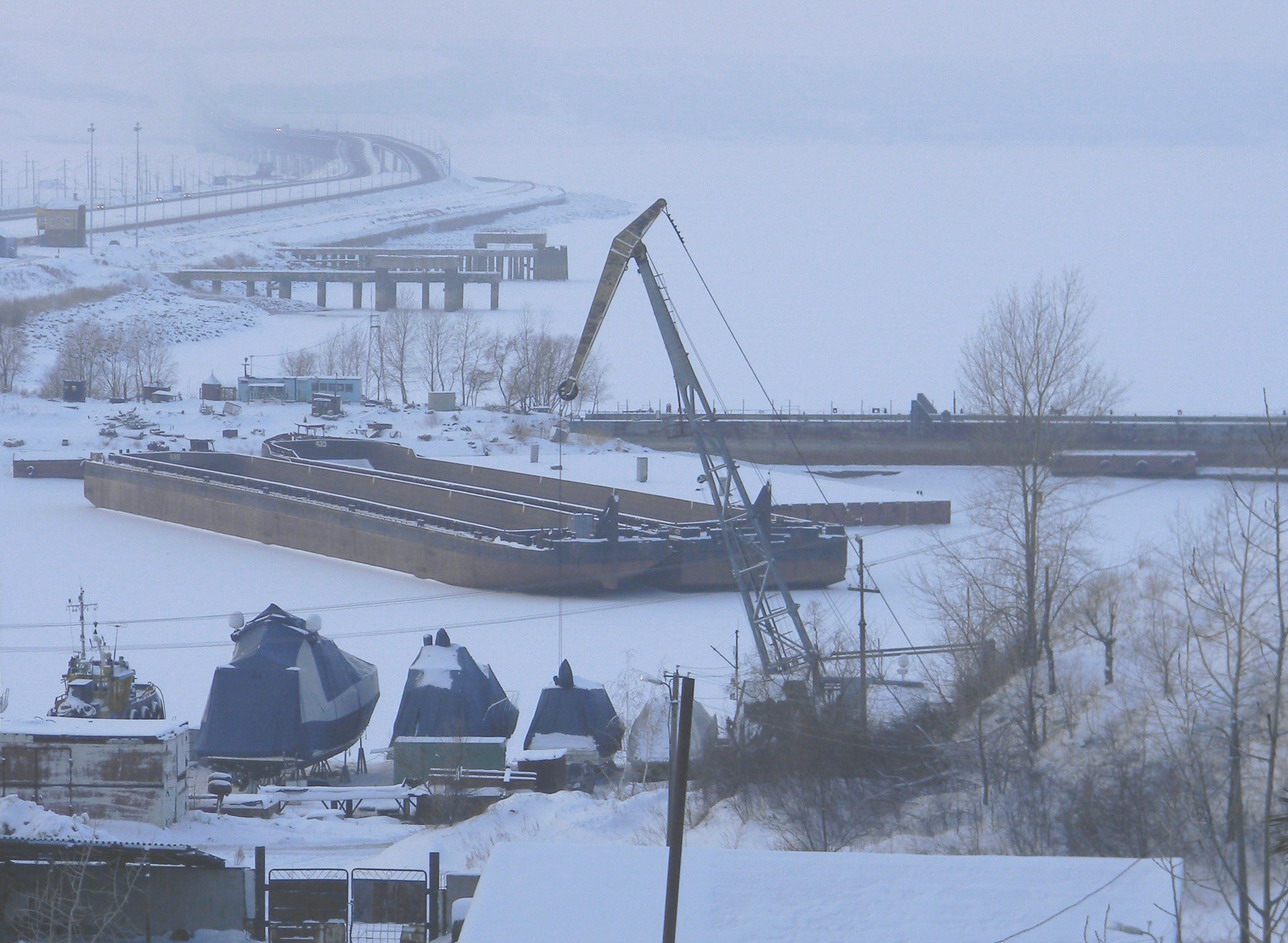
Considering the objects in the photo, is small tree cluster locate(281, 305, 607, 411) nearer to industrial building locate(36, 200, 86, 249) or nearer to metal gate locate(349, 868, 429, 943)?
industrial building locate(36, 200, 86, 249)

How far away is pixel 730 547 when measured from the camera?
13344 mm

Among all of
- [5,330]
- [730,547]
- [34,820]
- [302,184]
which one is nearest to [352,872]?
[34,820]

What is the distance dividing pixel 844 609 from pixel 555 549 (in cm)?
370

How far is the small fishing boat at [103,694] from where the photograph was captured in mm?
10930

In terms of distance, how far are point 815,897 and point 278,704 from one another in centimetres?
652

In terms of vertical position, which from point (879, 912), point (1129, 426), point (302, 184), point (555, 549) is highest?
point (302, 184)

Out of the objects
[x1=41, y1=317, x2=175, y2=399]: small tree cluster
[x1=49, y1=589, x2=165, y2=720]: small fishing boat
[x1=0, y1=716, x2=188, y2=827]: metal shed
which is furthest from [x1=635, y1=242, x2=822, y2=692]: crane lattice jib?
[x1=41, y1=317, x2=175, y2=399]: small tree cluster

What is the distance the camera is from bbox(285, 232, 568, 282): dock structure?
63.6 metres

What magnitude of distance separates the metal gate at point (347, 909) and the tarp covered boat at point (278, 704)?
3265 mm

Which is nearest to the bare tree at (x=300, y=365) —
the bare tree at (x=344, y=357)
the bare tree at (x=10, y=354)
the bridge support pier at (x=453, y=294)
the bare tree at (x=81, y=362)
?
the bare tree at (x=344, y=357)

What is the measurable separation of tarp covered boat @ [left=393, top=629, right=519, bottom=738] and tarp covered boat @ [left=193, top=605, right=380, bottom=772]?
0.46 m

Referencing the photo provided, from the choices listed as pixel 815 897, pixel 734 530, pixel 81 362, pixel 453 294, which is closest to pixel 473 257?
pixel 453 294

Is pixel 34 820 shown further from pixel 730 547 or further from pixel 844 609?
pixel 844 609

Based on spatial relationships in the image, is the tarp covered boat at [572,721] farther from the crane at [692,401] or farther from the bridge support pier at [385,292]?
the bridge support pier at [385,292]
